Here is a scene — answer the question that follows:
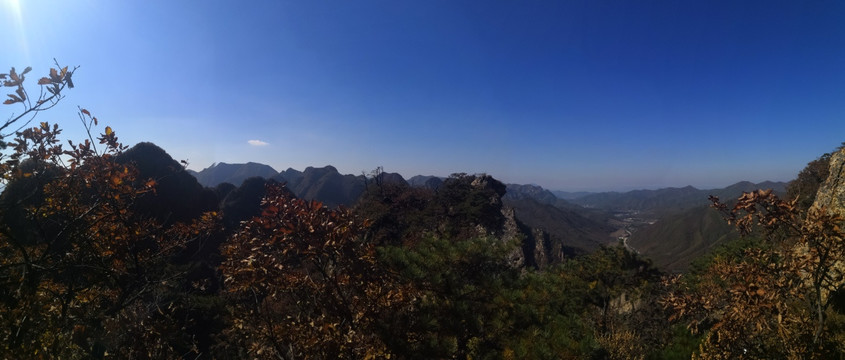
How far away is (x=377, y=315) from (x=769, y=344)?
24.8 ft

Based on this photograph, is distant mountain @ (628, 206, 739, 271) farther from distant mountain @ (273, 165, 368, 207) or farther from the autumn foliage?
the autumn foliage

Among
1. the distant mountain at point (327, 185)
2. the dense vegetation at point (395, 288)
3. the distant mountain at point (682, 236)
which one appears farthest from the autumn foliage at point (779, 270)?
the distant mountain at point (327, 185)

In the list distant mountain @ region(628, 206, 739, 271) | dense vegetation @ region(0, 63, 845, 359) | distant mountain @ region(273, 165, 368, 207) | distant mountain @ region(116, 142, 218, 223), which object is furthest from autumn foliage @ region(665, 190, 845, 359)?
distant mountain @ region(273, 165, 368, 207)

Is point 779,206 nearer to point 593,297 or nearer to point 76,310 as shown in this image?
point 76,310

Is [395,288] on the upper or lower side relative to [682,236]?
upper

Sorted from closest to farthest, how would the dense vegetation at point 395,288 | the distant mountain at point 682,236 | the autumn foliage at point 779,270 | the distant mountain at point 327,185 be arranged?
the autumn foliage at point 779,270 < the dense vegetation at point 395,288 < the distant mountain at point 682,236 < the distant mountain at point 327,185

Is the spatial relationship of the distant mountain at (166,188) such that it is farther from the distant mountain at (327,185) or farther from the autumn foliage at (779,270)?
the distant mountain at (327,185)

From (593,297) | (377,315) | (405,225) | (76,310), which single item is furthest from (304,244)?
(405,225)

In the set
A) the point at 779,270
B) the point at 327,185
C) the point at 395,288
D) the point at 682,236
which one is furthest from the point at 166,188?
the point at 682,236

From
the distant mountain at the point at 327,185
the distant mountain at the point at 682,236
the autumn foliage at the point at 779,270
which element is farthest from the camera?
the distant mountain at the point at 327,185

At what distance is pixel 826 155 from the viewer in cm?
2591

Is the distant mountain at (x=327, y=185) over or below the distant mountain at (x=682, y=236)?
over

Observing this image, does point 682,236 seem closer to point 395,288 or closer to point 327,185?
point 327,185

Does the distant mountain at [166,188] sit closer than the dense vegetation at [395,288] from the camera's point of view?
No
